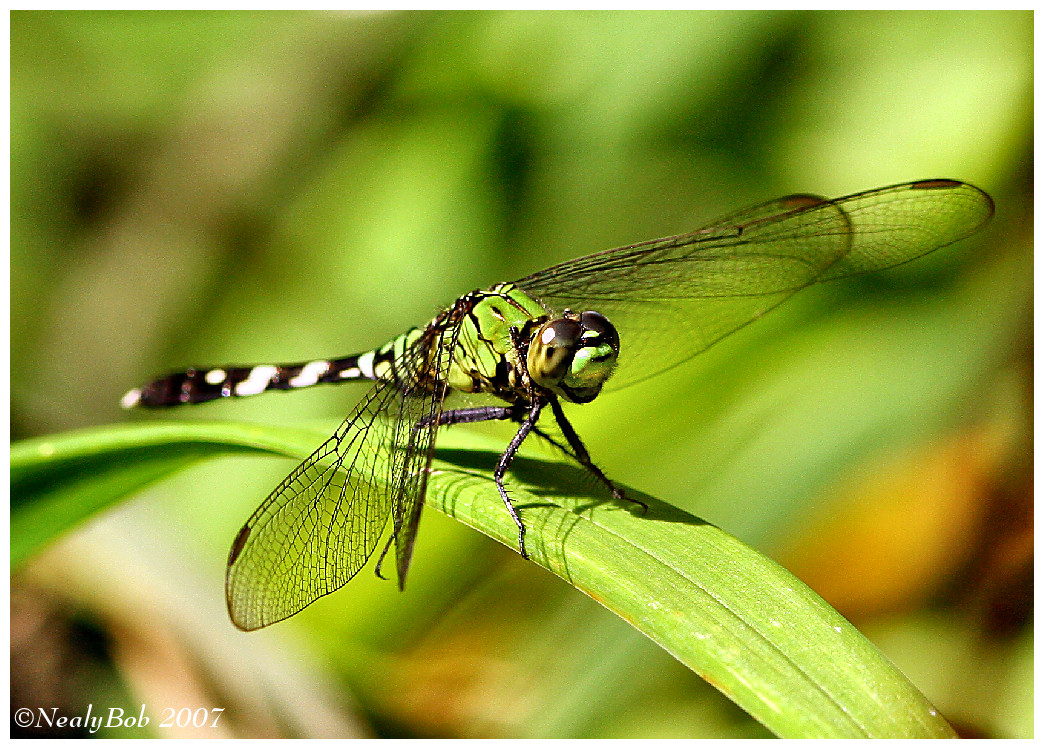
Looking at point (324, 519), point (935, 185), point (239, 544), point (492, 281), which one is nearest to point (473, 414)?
point (324, 519)

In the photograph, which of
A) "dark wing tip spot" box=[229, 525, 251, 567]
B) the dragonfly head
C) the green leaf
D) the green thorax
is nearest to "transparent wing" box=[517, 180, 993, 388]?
the green thorax

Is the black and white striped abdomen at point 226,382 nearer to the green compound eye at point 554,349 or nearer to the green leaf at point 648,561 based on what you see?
the green leaf at point 648,561

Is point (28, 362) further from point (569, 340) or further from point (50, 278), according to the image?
point (569, 340)

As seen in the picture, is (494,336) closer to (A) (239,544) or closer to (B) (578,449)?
(B) (578,449)

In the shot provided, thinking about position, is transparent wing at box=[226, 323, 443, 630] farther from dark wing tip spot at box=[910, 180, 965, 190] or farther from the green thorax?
dark wing tip spot at box=[910, 180, 965, 190]

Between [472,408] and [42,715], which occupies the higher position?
[472,408]

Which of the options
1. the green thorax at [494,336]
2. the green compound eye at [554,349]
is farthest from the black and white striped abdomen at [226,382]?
the green compound eye at [554,349]
